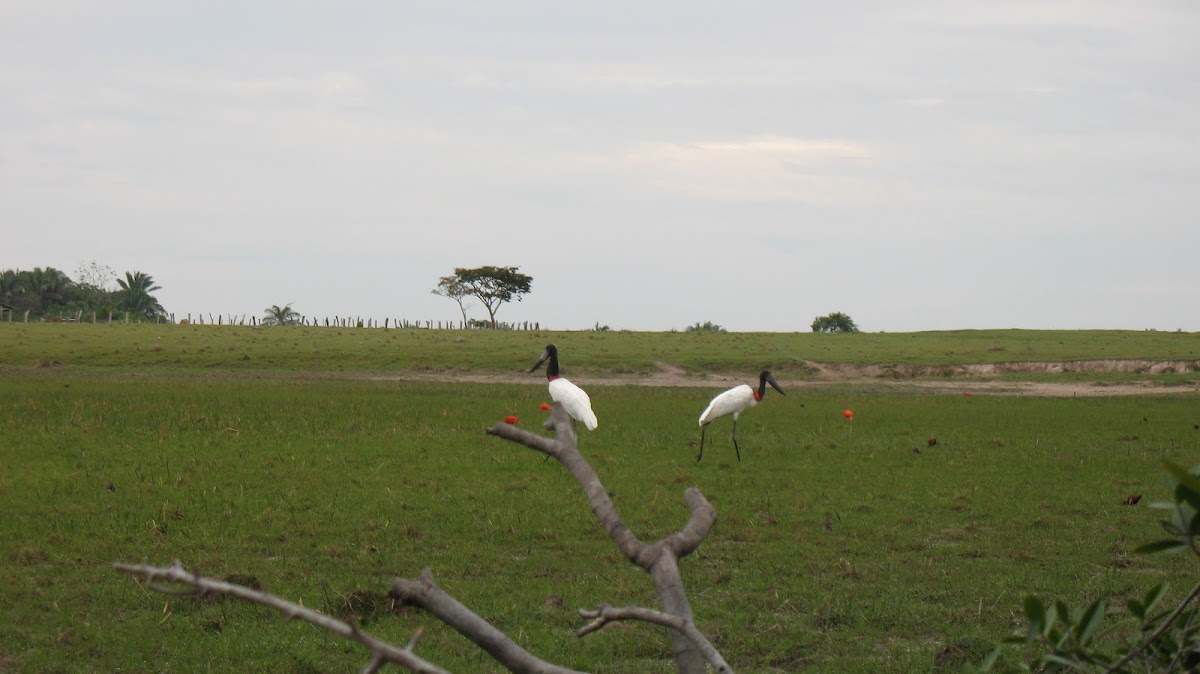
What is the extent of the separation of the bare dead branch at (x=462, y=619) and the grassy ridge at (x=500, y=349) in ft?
113

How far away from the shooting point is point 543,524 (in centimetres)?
1073

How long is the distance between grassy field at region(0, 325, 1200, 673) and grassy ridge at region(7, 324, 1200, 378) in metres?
13.9

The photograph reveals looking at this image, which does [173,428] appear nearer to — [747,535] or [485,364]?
[747,535]

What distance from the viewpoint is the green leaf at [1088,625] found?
2.16m

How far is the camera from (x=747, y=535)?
1034 centimetres

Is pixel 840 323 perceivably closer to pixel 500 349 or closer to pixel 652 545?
pixel 500 349

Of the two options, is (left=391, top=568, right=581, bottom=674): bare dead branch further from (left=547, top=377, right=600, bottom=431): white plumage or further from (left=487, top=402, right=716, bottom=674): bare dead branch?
(left=547, top=377, right=600, bottom=431): white plumage

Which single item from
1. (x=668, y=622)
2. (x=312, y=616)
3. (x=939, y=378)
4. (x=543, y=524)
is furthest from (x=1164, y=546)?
(x=939, y=378)

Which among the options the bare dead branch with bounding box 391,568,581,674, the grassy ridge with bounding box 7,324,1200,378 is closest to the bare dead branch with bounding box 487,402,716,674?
the bare dead branch with bounding box 391,568,581,674

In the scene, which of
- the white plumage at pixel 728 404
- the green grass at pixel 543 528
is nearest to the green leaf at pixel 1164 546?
the green grass at pixel 543 528

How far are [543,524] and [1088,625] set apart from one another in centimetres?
874

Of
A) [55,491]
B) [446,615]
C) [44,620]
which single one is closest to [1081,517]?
[44,620]

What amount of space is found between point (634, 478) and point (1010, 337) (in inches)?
1604

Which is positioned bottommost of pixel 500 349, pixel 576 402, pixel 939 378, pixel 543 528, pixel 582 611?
pixel 543 528
